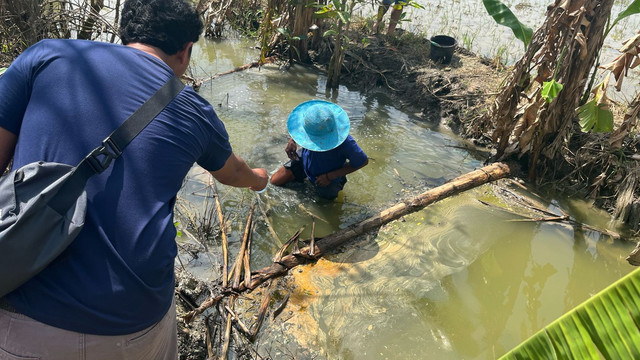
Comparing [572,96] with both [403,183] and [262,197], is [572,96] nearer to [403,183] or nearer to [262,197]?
[403,183]

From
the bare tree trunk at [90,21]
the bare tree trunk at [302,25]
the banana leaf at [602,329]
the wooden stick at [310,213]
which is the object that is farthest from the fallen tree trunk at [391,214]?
the bare tree trunk at [302,25]

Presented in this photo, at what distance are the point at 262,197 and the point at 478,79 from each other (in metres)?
4.10

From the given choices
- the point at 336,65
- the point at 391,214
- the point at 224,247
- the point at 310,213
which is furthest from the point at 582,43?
the point at 224,247

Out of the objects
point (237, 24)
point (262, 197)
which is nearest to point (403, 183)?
point (262, 197)

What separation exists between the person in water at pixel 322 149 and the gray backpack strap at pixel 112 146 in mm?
2188

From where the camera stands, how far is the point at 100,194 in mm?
1399

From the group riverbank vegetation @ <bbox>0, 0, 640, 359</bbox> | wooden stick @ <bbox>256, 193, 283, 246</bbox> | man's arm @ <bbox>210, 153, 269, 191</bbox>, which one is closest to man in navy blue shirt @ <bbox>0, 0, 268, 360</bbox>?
man's arm @ <bbox>210, 153, 269, 191</bbox>

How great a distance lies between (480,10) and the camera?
1000 centimetres

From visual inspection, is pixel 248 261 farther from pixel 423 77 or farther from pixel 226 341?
pixel 423 77

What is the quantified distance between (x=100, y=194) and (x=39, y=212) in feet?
0.57

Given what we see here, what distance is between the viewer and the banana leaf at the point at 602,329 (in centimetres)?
113

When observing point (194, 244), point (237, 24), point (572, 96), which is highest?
point (572, 96)

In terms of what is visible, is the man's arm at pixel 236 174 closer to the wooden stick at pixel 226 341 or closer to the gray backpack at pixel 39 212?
the gray backpack at pixel 39 212

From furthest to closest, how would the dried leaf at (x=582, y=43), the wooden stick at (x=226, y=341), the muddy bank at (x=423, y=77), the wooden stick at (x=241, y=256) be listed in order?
the muddy bank at (x=423, y=77)
the dried leaf at (x=582, y=43)
the wooden stick at (x=241, y=256)
the wooden stick at (x=226, y=341)
